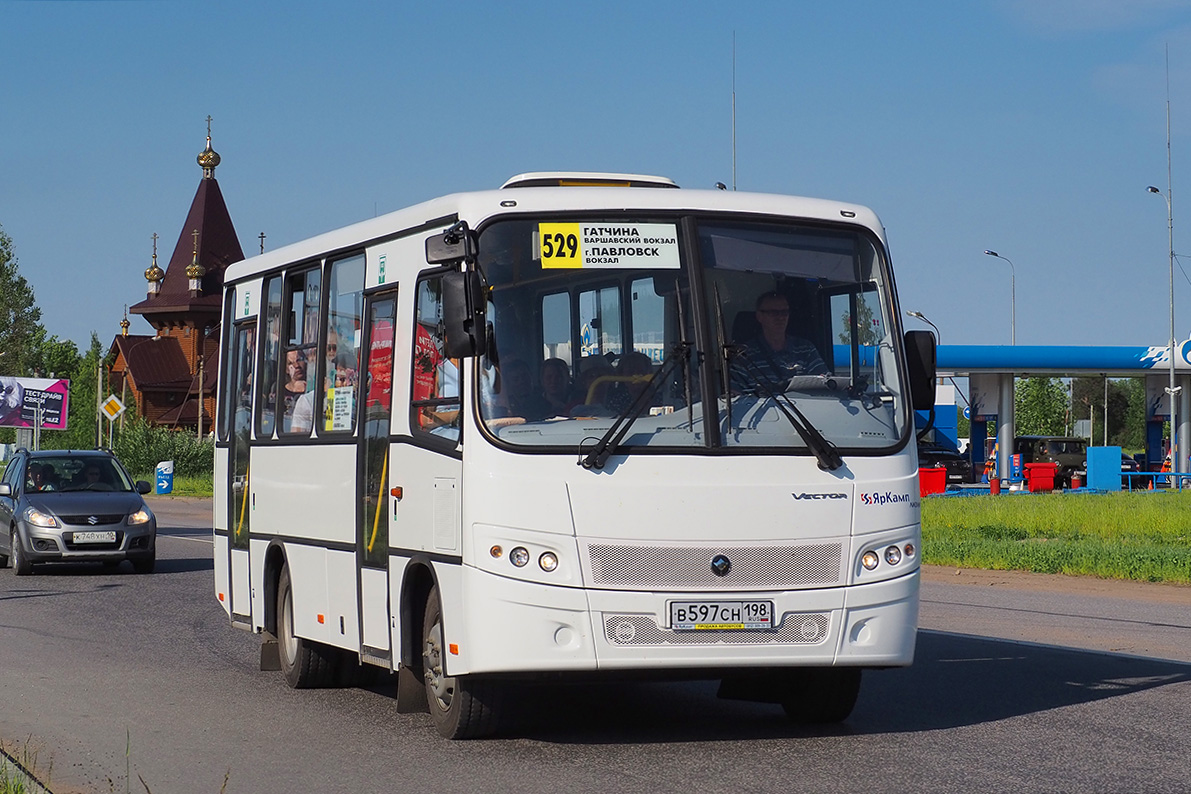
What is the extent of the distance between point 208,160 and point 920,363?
103227mm

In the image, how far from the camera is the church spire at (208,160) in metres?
108

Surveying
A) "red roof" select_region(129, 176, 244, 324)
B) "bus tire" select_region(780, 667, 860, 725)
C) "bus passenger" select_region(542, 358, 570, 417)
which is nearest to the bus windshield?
"bus passenger" select_region(542, 358, 570, 417)

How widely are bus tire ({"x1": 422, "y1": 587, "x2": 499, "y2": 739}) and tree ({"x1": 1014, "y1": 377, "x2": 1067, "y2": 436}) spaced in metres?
119

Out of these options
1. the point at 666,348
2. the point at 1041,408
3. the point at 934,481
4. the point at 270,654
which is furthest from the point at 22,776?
Result: the point at 1041,408

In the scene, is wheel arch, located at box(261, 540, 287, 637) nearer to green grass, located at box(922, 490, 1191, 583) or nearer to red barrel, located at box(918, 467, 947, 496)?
green grass, located at box(922, 490, 1191, 583)

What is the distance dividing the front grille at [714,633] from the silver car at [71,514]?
52.0 ft

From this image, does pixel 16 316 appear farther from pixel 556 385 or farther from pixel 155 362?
pixel 556 385

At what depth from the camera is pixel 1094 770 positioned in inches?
320

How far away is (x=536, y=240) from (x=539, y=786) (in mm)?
2730

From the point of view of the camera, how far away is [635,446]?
28.5 ft

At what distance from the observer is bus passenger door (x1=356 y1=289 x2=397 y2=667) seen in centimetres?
977

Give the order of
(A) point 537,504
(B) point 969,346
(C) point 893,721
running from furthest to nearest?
1. (B) point 969,346
2. (C) point 893,721
3. (A) point 537,504

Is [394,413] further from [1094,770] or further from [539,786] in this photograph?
[1094,770]

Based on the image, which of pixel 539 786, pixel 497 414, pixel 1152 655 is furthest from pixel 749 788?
pixel 1152 655
